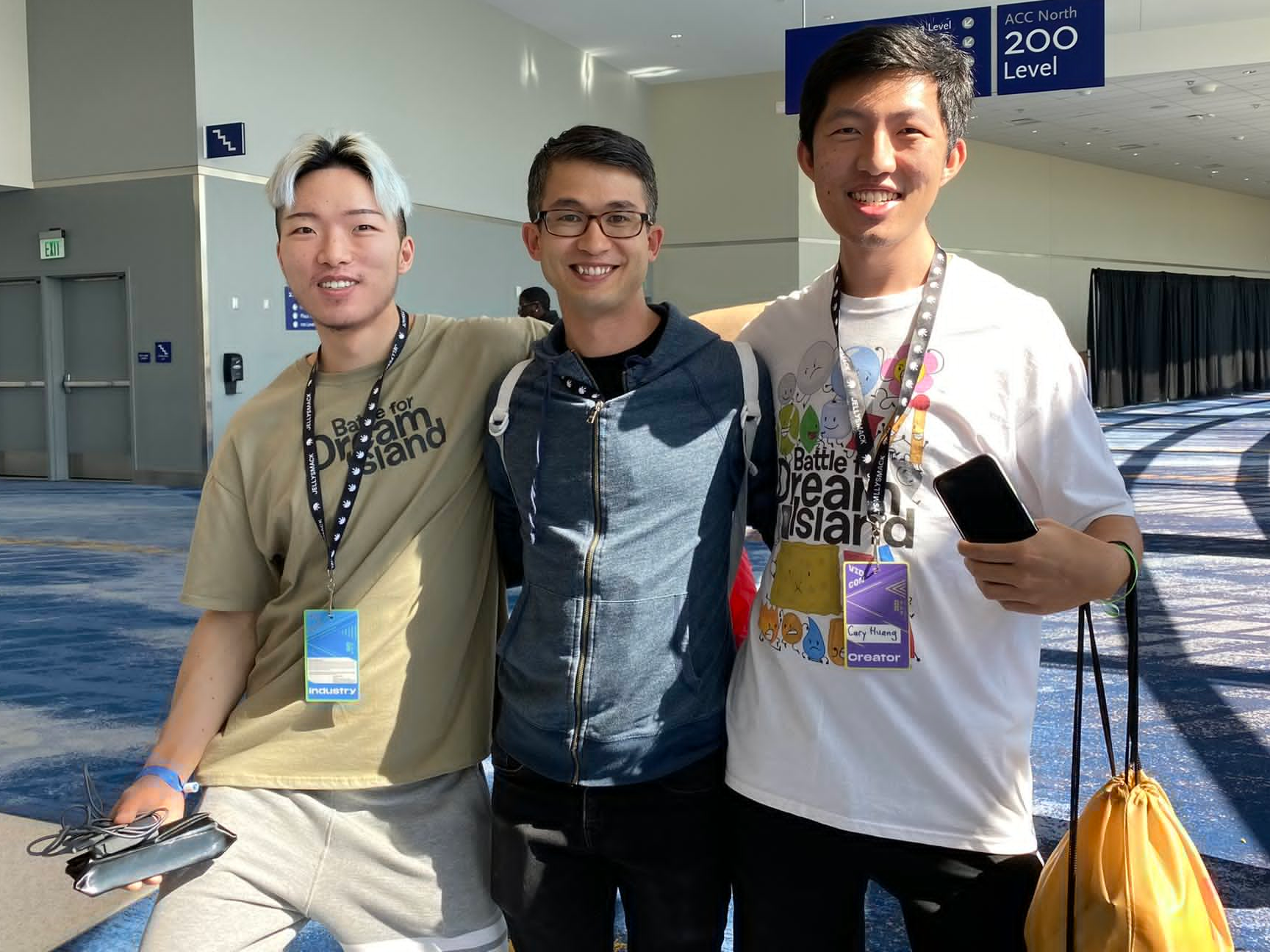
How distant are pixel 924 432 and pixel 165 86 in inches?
484

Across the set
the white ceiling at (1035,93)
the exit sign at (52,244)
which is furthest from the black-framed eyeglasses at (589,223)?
the white ceiling at (1035,93)

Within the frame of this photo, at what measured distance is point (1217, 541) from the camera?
7.85m

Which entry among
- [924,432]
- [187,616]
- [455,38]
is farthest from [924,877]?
[455,38]

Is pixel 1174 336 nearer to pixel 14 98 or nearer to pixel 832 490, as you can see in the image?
pixel 14 98

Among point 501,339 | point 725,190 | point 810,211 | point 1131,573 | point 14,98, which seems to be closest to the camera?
point 1131,573

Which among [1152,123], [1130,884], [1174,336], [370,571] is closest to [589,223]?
[370,571]

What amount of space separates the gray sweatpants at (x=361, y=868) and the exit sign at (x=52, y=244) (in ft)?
42.9

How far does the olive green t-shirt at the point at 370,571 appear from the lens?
1824 millimetres

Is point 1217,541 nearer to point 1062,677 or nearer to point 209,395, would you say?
point 1062,677

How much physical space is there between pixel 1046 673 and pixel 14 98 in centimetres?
1289

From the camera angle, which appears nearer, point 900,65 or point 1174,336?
point 900,65

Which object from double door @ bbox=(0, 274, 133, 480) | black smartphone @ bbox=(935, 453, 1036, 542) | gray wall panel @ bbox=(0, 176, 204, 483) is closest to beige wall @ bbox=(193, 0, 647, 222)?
gray wall panel @ bbox=(0, 176, 204, 483)

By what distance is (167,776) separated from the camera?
1799 millimetres

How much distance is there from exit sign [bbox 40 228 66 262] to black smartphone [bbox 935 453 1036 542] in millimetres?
13861
